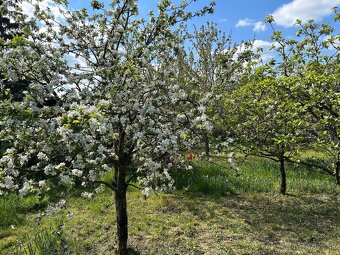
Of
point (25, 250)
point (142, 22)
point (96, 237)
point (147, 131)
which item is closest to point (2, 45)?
point (142, 22)

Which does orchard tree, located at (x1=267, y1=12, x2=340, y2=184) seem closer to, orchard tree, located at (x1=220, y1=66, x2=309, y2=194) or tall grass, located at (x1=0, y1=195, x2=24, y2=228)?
orchard tree, located at (x1=220, y1=66, x2=309, y2=194)

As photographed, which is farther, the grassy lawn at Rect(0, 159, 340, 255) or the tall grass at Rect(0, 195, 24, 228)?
the tall grass at Rect(0, 195, 24, 228)

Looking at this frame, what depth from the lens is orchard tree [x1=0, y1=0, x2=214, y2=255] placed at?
14.9 ft

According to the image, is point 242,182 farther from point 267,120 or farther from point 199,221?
point 267,120

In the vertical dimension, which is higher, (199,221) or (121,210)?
(121,210)

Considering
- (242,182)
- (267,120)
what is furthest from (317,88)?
(242,182)

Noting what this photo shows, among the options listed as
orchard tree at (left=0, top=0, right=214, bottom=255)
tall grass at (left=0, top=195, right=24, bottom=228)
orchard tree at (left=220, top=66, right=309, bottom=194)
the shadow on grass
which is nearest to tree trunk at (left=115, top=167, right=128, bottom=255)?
orchard tree at (left=0, top=0, right=214, bottom=255)

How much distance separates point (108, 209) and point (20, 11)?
5.15m

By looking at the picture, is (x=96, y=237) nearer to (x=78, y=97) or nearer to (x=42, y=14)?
(x=78, y=97)

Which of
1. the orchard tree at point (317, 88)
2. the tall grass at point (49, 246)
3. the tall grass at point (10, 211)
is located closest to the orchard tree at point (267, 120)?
the orchard tree at point (317, 88)

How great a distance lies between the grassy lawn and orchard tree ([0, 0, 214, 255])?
1.15 metres

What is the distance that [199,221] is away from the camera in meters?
8.30

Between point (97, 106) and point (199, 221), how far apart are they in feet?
15.8

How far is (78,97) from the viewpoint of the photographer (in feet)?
16.7
